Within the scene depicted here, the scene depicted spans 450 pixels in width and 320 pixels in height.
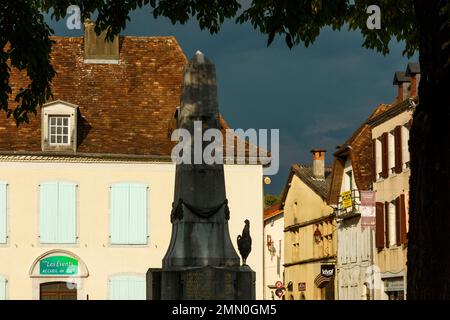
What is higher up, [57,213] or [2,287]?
→ [57,213]

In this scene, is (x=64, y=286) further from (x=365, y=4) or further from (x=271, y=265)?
(x=271, y=265)

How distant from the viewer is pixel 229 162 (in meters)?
38.2

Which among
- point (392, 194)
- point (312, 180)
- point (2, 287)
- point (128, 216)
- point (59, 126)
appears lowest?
point (2, 287)

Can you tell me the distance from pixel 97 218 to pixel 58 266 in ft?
6.47

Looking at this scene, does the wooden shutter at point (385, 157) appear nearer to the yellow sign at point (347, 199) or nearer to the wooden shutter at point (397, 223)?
the wooden shutter at point (397, 223)

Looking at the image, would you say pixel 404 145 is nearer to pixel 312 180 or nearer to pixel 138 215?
pixel 138 215

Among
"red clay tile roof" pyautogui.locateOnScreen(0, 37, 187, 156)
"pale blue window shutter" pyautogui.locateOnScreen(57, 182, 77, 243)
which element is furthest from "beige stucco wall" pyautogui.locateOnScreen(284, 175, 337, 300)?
"pale blue window shutter" pyautogui.locateOnScreen(57, 182, 77, 243)

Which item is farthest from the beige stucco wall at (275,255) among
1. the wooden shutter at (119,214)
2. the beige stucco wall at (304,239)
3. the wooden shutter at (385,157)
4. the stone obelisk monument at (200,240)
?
the stone obelisk monument at (200,240)

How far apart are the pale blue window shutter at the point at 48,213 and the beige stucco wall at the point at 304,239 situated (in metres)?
20.8

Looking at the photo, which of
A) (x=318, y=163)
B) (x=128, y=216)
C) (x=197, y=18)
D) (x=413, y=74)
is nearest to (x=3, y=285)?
(x=128, y=216)

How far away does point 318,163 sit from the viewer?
63.0 meters

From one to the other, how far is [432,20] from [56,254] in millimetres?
28264

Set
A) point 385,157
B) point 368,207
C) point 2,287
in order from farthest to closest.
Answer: point 385,157 < point 368,207 < point 2,287

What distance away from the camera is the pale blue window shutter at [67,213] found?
36906 mm
